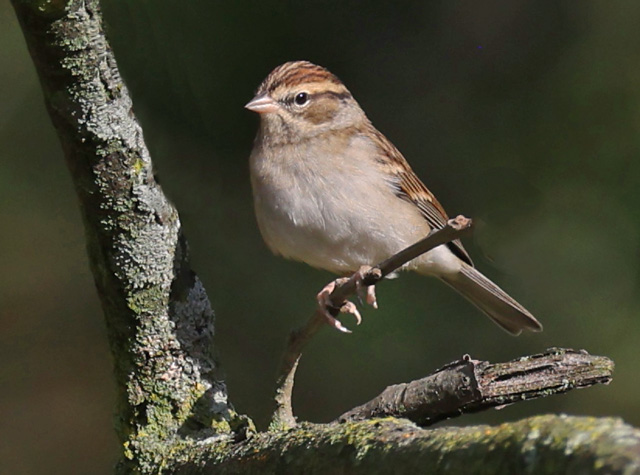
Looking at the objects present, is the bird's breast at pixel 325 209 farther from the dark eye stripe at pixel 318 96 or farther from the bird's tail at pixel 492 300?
the bird's tail at pixel 492 300

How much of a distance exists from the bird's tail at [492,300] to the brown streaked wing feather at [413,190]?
2.7 inches

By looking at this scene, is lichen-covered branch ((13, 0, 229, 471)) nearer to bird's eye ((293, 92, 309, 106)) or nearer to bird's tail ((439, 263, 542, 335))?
bird's eye ((293, 92, 309, 106))

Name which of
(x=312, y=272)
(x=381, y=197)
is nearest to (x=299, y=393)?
(x=312, y=272)

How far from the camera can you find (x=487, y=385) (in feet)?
5.90

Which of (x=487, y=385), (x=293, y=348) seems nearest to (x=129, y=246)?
(x=293, y=348)

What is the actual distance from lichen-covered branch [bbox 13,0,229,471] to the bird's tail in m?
1.47

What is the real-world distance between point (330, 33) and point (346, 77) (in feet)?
0.67

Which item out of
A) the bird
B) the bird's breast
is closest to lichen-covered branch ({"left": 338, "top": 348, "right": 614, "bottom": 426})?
the bird

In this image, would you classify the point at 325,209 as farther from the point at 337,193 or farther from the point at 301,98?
the point at 301,98

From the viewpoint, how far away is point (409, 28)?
148 inches

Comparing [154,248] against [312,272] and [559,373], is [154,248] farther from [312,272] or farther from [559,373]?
[312,272]

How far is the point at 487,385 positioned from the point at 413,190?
5.28 ft

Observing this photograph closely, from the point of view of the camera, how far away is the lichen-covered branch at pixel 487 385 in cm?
176

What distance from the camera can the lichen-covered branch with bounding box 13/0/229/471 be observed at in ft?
5.79
